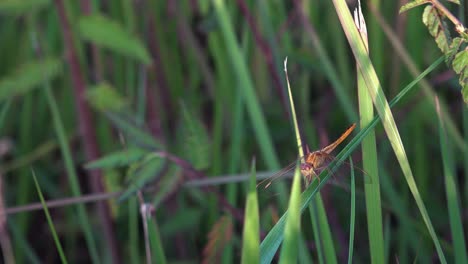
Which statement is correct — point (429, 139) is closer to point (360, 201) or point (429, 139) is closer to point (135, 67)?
point (360, 201)

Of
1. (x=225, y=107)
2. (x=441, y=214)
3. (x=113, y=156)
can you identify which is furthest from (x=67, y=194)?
(x=441, y=214)

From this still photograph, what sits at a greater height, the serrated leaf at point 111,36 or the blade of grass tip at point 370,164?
the serrated leaf at point 111,36

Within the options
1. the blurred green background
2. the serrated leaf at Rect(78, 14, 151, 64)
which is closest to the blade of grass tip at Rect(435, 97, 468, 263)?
the blurred green background

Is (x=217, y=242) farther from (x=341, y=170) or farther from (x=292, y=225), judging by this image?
(x=292, y=225)

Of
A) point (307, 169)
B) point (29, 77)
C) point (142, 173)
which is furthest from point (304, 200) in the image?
point (29, 77)

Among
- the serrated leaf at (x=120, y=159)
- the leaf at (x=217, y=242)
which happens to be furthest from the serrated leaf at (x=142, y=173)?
the leaf at (x=217, y=242)

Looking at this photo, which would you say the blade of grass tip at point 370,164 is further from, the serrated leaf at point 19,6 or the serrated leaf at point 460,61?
the serrated leaf at point 19,6
